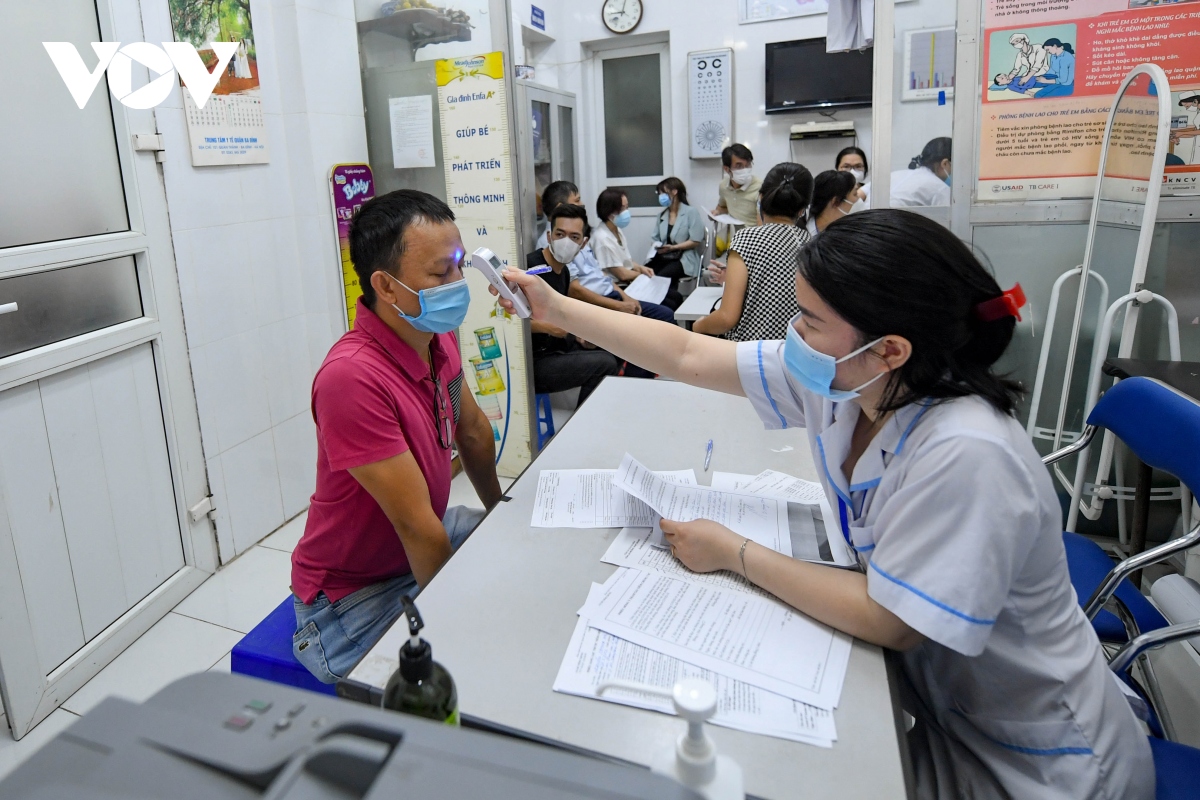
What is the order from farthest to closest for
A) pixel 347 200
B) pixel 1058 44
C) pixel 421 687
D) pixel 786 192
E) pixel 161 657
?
1. pixel 347 200
2. pixel 786 192
3. pixel 1058 44
4. pixel 161 657
5. pixel 421 687

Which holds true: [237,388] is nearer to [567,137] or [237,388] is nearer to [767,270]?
[767,270]

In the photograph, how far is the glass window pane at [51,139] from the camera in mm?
1908

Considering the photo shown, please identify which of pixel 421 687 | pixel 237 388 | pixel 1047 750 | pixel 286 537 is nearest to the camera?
pixel 421 687

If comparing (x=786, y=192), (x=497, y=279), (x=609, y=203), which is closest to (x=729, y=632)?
(x=497, y=279)

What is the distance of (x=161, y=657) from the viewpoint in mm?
2250

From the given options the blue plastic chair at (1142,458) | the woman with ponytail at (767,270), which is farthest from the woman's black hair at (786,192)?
the blue plastic chair at (1142,458)

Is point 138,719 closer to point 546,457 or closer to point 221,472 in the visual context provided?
point 546,457

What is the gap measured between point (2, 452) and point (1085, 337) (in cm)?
328

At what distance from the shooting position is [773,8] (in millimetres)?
5805

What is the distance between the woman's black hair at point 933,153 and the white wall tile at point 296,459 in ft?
8.12

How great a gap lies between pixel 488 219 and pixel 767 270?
46.1 inches

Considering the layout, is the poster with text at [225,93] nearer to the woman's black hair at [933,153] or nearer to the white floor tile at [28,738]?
the white floor tile at [28,738]

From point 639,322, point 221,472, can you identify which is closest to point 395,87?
point 221,472

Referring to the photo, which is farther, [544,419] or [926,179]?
[544,419]
